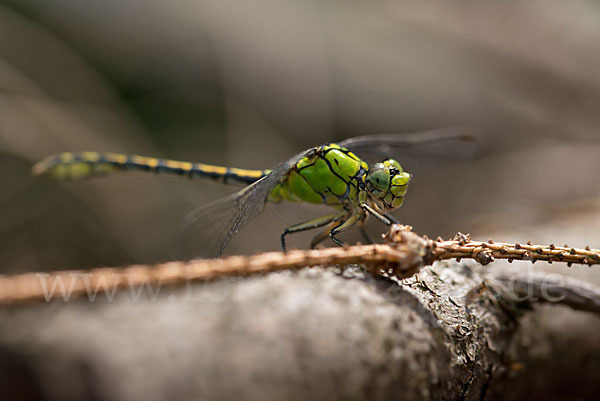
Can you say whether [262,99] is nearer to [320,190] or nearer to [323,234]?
[320,190]

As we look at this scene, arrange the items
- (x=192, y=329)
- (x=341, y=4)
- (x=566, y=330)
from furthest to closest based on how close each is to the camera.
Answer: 1. (x=341, y=4)
2. (x=566, y=330)
3. (x=192, y=329)

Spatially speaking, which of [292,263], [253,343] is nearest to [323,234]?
[292,263]

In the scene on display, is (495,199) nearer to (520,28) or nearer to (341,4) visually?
(520,28)

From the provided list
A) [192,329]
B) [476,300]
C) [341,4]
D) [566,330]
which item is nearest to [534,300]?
[476,300]

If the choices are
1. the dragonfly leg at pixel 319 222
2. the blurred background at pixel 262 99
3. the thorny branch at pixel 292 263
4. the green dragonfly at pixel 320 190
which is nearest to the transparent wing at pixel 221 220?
the green dragonfly at pixel 320 190

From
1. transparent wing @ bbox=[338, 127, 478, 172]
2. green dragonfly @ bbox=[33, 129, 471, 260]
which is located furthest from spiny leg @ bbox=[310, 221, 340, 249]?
transparent wing @ bbox=[338, 127, 478, 172]

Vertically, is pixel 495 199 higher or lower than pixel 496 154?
lower

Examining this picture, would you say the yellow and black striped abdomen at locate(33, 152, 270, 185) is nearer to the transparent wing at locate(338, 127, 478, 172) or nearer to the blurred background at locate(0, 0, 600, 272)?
the transparent wing at locate(338, 127, 478, 172)
